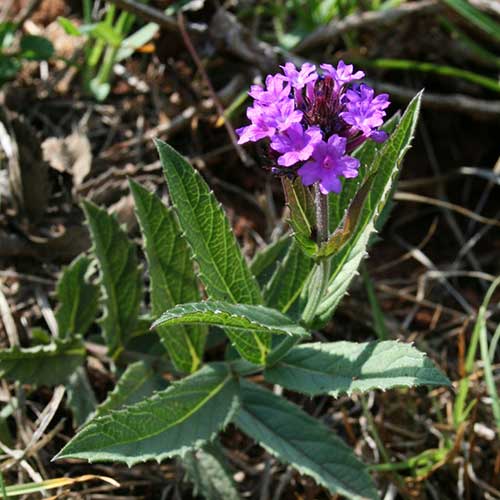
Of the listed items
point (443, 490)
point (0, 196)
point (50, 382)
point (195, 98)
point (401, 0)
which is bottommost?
point (443, 490)

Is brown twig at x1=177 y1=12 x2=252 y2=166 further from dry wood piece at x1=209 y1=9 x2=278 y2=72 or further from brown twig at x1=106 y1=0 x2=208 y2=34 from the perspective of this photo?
dry wood piece at x1=209 y1=9 x2=278 y2=72

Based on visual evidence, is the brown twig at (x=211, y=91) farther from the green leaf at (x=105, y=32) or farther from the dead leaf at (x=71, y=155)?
the dead leaf at (x=71, y=155)

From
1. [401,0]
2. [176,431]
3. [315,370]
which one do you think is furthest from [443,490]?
[401,0]

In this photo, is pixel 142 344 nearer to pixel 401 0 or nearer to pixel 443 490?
pixel 443 490

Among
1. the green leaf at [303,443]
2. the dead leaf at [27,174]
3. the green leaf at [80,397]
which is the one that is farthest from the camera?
the dead leaf at [27,174]

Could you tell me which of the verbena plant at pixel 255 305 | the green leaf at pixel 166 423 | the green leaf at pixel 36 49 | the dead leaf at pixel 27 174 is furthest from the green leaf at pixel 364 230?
the green leaf at pixel 36 49

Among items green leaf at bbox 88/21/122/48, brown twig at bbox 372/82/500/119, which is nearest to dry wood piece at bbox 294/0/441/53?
brown twig at bbox 372/82/500/119

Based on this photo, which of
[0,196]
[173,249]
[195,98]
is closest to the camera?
[173,249]
